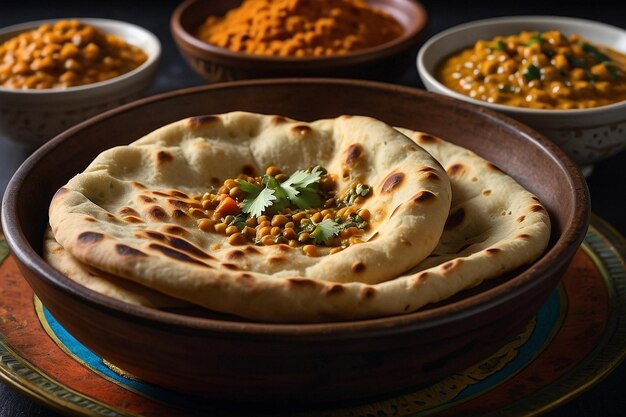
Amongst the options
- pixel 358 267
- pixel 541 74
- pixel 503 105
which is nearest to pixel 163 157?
pixel 358 267

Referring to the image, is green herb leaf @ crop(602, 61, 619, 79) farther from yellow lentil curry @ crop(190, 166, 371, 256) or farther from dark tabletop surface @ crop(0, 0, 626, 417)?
yellow lentil curry @ crop(190, 166, 371, 256)

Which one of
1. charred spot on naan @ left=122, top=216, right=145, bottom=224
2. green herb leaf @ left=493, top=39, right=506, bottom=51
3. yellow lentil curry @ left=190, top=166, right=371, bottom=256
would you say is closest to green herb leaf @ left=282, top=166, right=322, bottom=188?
yellow lentil curry @ left=190, top=166, right=371, bottom=256

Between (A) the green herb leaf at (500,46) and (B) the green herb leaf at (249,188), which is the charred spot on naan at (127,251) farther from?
(A) the green herb leaf at (500,46)

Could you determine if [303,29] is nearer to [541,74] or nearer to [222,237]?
[541,74]

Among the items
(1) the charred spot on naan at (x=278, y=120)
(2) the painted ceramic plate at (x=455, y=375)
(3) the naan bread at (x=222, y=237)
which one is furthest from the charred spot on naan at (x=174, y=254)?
(1) the charred spot on naan at (x=278, y=120)

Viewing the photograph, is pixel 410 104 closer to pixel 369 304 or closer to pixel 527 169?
pixel 527 169

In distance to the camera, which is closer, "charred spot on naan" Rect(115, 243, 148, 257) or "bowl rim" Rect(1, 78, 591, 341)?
"bowl rim" Rect(1, 78, 591, 341)
